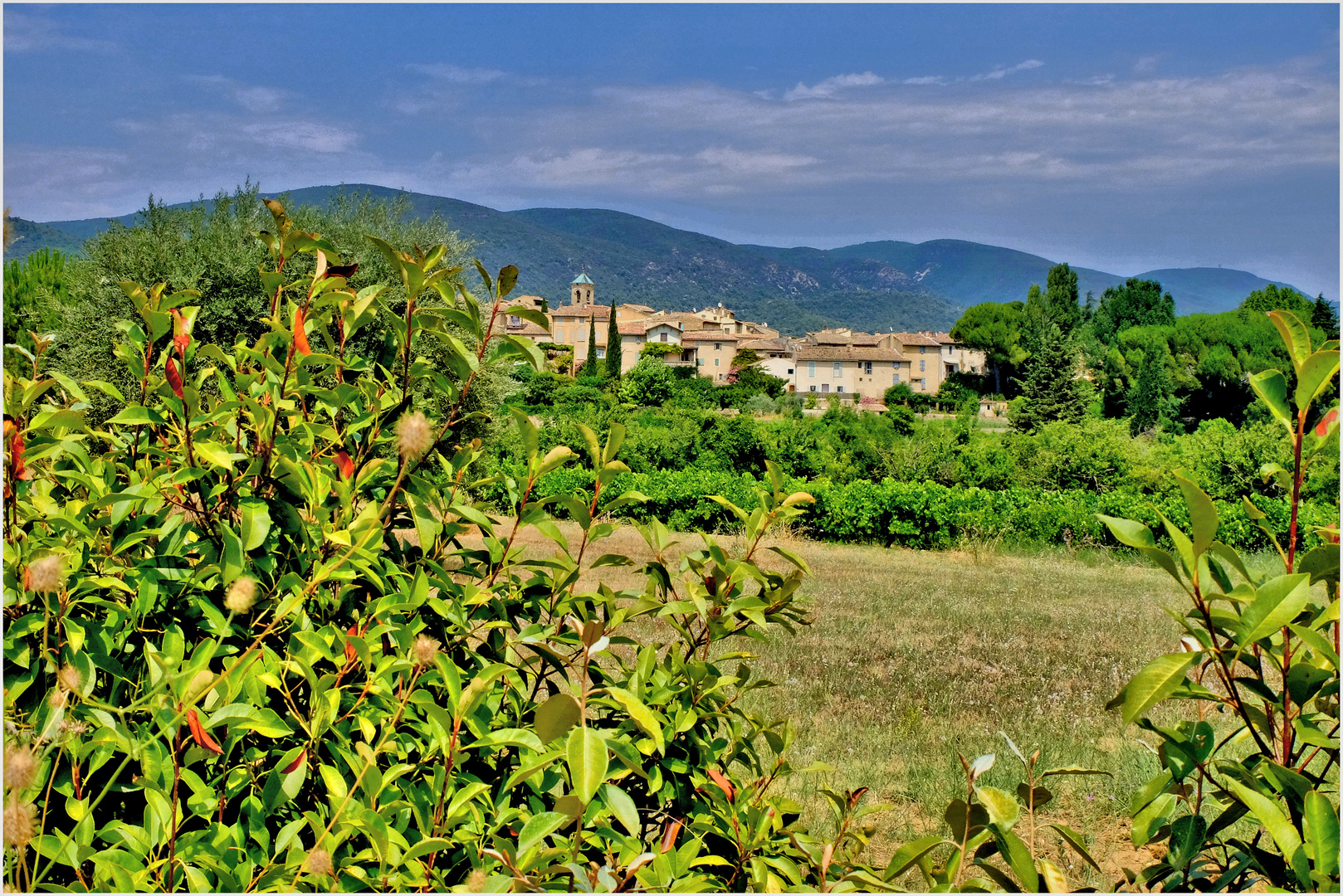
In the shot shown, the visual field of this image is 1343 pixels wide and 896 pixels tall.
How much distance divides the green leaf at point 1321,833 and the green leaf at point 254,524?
115 centimetres

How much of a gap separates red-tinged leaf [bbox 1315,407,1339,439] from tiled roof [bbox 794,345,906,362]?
62.8 m

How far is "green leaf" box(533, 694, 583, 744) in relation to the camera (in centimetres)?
88

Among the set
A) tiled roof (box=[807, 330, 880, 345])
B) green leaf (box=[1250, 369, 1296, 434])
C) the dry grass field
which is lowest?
the dry grass field

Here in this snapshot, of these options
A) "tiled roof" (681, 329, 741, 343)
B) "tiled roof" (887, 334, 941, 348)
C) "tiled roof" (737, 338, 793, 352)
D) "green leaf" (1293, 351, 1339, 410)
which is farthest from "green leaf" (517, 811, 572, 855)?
"tiled roof" (887, 334, 941, 348)

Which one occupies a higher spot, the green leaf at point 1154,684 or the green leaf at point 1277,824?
the green leaf at point 1154,684

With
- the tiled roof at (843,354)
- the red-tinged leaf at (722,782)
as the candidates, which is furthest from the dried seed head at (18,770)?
the tiled roof at (843,354)

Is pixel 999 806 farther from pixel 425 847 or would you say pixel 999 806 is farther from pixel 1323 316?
pixel 1323 316

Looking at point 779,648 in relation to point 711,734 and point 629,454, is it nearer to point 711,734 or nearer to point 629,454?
point 711,734

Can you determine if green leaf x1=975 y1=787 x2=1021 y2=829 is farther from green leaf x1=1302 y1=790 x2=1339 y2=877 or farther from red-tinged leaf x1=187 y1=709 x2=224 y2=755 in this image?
red-tinged leaf x1=187 y1=709 x2=224 y2=755

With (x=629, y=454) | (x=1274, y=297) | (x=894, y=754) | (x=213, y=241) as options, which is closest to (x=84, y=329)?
(x=213, y=241)

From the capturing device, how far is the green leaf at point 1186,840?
974mm

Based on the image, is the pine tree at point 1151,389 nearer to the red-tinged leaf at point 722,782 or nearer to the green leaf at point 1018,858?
the red-tinged leaf at point 722,782

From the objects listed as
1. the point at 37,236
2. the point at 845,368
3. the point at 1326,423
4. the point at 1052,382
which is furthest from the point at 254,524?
the point at 845,368

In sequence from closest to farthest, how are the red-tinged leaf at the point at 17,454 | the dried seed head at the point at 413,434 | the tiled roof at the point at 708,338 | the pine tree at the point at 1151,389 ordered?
the dried seed head at the point at 413,434 < the red-tinged leaf at the point at 17,454 < the pine tree at the point at 1151,389 < the tiled roof at the point at 708,338
